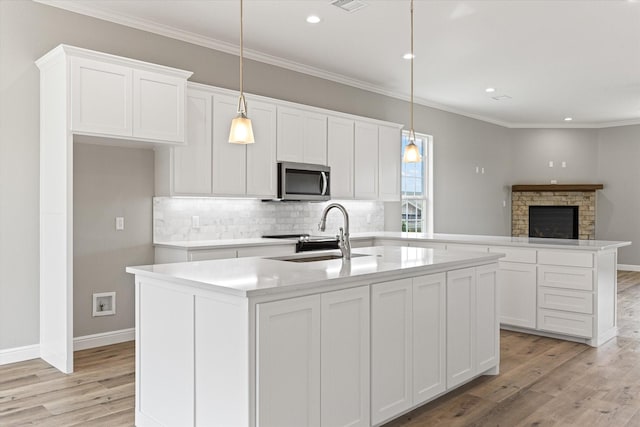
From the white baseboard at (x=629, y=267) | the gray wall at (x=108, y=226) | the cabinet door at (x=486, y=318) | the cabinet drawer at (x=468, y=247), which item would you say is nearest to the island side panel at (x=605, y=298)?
the cabinet drawer at (x=468, y=247)

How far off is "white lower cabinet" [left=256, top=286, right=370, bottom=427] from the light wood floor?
1.63ft

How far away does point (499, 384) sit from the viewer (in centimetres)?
336

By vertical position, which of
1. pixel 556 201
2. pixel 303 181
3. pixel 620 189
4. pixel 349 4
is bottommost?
pixel 556 201

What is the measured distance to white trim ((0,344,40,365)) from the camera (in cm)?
374

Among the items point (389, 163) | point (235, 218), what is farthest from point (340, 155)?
point (235, 218)

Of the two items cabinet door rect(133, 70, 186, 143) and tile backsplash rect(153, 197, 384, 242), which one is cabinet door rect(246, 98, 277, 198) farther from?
cabinet door rect(133, 70, 186, 143)

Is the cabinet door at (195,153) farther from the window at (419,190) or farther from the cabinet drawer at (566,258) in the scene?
the window at (419,190)

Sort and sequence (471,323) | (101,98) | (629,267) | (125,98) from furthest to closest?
(629,267)
(125,98)
(101,98)
(471,323)

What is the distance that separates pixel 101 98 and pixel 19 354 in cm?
204

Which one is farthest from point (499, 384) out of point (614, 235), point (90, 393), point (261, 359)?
point (614, 235)

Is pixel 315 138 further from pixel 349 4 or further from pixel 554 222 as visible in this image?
pixel 554 222

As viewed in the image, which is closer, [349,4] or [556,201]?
[349,4]

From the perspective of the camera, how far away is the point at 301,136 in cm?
543

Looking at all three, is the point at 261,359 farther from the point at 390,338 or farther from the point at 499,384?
the point at 499,384
